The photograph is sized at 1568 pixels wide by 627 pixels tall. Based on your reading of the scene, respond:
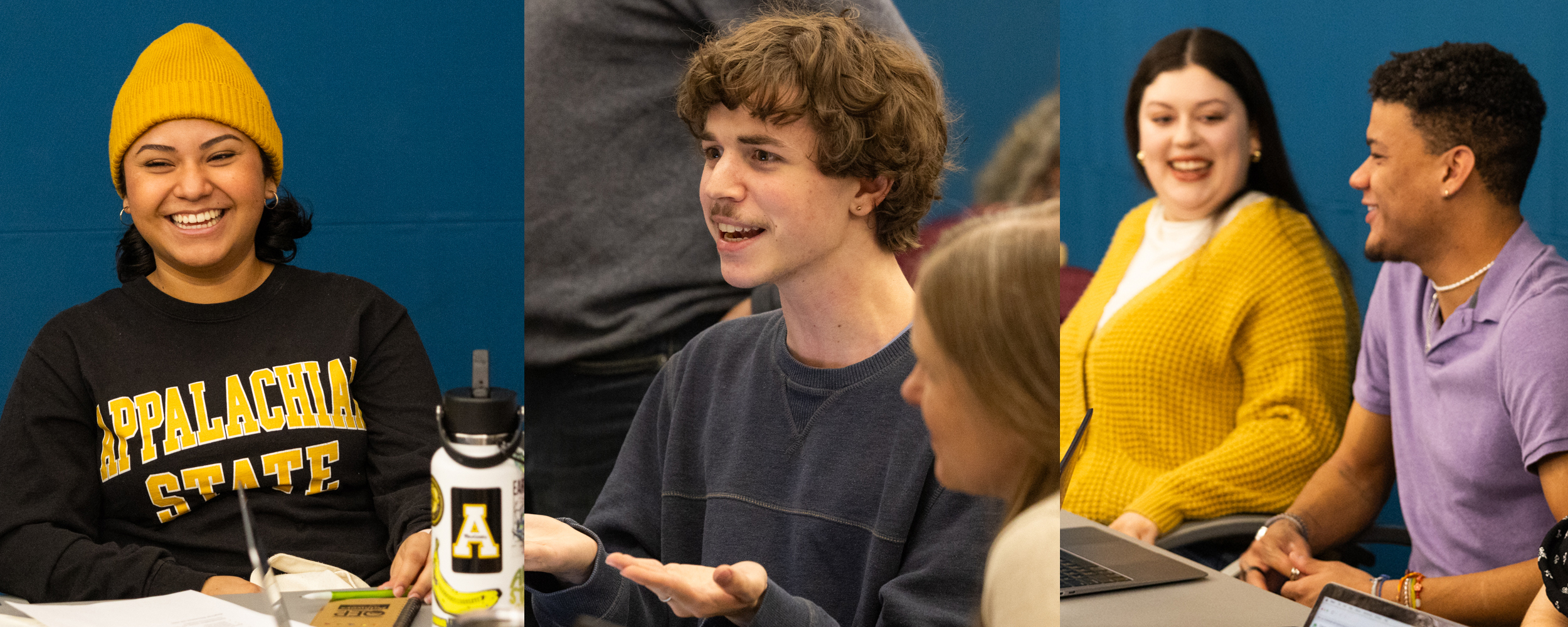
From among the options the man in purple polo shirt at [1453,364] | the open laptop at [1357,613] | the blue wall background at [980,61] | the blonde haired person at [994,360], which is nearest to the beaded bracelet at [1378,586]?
the man in purple polo shirt at [1453,364]

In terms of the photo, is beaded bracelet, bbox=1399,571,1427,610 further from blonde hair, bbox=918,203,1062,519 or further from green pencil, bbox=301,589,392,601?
green pencil, bbox=301,589,392,601

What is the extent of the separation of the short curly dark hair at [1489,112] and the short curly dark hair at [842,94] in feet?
5.29

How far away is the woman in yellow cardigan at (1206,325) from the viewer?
236 cm

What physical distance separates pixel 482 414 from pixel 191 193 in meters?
1.18

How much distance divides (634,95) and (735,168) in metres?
0.10

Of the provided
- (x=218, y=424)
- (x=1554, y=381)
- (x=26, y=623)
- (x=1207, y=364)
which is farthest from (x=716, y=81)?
(x=1207, y=364)

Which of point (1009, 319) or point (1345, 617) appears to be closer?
point (1009, 319)

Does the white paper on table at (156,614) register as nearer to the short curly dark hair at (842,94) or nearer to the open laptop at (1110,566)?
the short curly dark hair at (842,94)

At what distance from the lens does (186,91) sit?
5.86 ft

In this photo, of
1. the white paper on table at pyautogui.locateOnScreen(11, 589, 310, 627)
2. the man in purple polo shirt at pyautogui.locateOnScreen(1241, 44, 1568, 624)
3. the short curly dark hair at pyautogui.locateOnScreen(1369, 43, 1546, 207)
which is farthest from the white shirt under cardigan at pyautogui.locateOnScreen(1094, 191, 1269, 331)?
the white paper on table at pyautogui.locateOnScreen(11, 589, 310, 627)

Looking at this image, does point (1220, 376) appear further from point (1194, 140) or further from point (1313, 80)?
point (1313, 80)

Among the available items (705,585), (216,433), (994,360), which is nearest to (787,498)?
(705,585)

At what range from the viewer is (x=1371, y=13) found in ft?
7.50

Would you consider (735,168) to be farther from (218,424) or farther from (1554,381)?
(1554,381)
